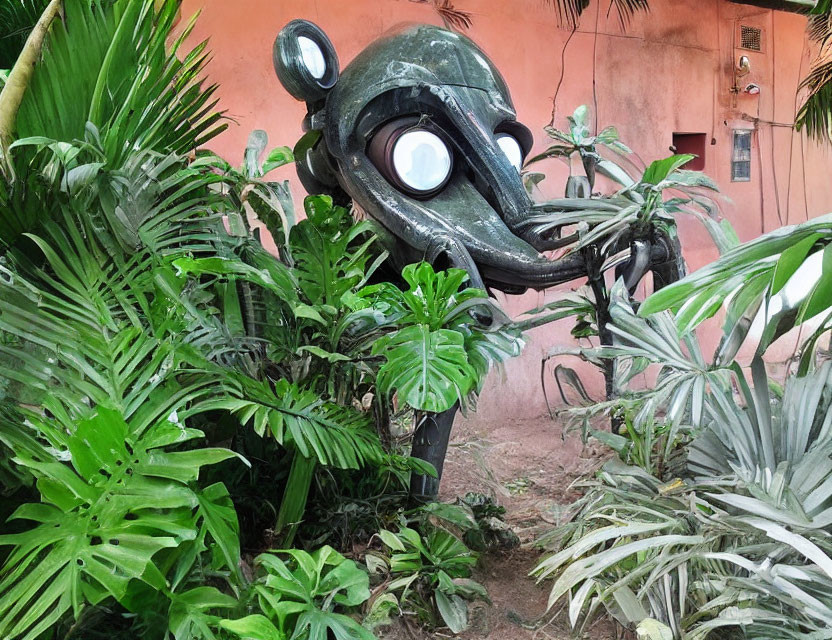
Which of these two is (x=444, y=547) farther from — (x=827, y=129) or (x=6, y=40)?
(x=827, y=129)

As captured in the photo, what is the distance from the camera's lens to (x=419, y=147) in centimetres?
225

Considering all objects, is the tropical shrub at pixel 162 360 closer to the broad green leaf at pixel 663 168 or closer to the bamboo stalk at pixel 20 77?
the bamboo stalk at pixel 20 77

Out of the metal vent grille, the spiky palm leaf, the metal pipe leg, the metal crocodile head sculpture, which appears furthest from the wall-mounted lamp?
the metal pipe leg

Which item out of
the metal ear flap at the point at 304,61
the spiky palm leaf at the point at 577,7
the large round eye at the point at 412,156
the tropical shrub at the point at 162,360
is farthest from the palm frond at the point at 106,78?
the spiky palm leaf at the point at 577,7

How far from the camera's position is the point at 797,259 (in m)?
1.41

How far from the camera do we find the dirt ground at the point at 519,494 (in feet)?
6.14

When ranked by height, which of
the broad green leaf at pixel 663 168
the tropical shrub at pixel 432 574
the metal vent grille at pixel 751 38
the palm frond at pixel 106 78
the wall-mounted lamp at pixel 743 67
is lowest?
the tropical shrub at pixel 432 574

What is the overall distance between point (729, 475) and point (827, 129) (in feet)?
14.9

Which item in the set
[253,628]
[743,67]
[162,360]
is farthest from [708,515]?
[743,67]

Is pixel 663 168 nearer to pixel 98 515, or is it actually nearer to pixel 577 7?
pixel 98 515

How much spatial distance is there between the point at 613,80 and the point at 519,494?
310cm

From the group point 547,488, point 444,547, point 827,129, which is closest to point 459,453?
point 547,488

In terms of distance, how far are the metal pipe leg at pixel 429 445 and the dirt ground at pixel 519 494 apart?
20 centimetres

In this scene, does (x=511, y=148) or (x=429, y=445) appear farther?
(x=511, y=148)
